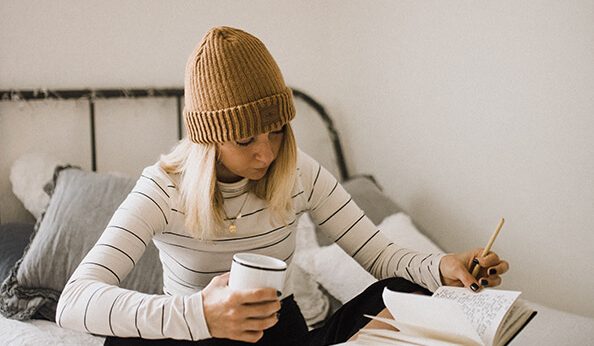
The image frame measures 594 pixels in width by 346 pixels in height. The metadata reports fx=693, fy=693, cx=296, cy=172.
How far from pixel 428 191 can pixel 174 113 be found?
85cm

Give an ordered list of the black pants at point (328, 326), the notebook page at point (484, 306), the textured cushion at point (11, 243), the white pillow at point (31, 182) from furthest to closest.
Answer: the white pillow at point (31, 182)
the textured cushion at point (11, 243)
the black pants at point (328, 326)
the notebook page at point (484, 306)

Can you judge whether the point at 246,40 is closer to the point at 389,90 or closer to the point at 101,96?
the point at 101,96

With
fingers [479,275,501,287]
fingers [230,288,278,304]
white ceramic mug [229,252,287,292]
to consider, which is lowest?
fingers [479,275,501,287]

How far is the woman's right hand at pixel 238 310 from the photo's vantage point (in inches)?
37.8

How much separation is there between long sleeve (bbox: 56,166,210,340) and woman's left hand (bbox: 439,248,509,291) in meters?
0.48

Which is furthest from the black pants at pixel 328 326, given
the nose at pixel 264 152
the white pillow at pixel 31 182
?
the white pillow at pixel 31 182

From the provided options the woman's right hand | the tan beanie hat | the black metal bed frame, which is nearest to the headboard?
the black metal bed frame

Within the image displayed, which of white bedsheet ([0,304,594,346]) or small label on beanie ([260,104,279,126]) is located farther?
white bedsheet ([0,304,594,346])

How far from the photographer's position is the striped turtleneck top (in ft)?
3.51

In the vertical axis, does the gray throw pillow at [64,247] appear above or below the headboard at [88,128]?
below

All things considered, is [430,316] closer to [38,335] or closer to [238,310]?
[238,310]

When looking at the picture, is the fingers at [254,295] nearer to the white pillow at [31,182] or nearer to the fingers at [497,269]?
the fingers at [497,269]

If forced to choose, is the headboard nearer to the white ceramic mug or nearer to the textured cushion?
the textured cushion

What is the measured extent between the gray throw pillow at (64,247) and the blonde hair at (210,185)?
0.49m
